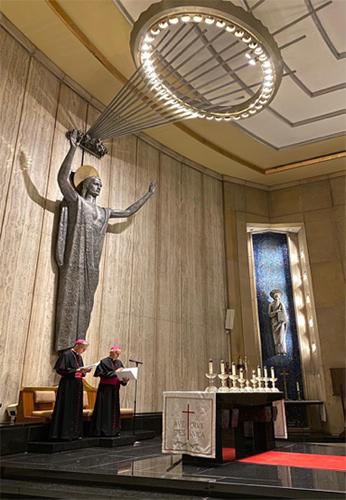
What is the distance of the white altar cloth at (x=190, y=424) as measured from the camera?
13.1 feet

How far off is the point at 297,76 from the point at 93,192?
4.41 metres

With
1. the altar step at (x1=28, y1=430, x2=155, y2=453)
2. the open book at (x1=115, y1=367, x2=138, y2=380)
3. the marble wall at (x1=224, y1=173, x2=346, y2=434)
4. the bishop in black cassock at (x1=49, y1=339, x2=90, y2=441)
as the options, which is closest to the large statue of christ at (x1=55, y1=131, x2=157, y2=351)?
the bishop in black cassock at (x1=49, y1=339, x2=90, y2=441)

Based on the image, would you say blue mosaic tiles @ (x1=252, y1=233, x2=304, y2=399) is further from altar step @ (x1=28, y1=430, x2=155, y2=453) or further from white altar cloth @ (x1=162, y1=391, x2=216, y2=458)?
white altar cloth @ (x1=162, y1=391, x2=216, y2=458)

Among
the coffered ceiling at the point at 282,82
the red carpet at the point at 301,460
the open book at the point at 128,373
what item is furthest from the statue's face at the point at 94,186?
the red carpet at the point at 301,460

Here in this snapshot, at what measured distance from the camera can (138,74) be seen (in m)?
6.18

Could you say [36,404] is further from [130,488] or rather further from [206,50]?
[206,50]

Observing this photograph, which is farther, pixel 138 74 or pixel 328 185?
pixel 328 185

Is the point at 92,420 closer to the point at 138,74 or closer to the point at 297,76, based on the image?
the point at 138,74

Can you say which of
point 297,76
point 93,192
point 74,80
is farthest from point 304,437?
point 74,80

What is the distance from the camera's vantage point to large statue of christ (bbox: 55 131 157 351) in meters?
6.07

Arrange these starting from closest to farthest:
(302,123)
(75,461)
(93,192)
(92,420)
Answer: (75,461), (92,420), (93,192), (302,123)

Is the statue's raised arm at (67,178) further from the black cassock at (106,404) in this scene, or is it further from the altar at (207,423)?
the altar at (207,423)

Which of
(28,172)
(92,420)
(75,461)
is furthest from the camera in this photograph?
(28,172)

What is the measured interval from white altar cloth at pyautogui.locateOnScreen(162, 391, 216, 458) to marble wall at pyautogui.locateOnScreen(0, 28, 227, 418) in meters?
2.22
